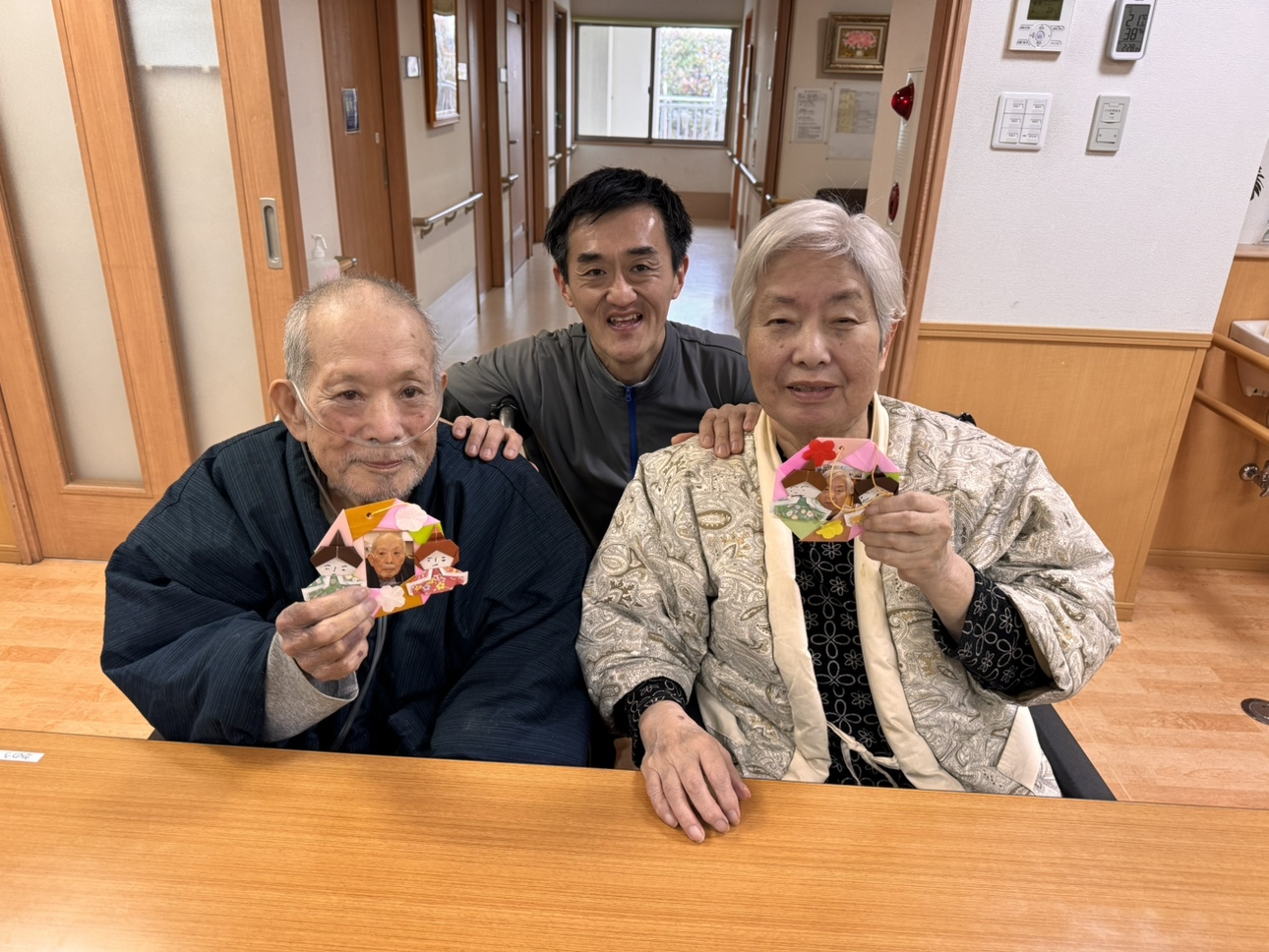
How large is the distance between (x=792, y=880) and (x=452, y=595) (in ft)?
2.15

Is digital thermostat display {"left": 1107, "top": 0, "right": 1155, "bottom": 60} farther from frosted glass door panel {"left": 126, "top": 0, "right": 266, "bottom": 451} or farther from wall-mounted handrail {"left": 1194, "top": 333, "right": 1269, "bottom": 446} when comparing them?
frosted glass door panel {"left": 126, "top": 0, "right": 266, "bottom": 451}

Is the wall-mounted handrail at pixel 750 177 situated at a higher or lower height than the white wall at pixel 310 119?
lower

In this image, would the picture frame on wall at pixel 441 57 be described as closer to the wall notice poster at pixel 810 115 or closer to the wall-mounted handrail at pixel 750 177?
the wall notice poster at pixel 810 115

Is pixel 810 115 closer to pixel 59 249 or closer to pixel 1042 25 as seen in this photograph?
pixel 1042 25

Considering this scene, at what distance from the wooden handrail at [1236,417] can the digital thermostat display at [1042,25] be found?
1.19m

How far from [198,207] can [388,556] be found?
2093 mm

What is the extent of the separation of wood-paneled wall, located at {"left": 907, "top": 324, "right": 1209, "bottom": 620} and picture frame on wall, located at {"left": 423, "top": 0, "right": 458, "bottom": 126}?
3.37m

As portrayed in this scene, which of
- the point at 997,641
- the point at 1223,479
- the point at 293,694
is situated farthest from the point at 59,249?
the point at 1223,479

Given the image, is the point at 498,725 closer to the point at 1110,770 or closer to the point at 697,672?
the point at 697,672

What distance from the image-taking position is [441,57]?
4.80 metres

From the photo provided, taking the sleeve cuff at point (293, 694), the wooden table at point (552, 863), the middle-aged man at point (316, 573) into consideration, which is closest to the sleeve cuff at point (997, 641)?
the wooden table at point (552, 863)

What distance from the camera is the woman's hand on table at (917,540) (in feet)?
3.37

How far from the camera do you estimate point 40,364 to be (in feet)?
8.91

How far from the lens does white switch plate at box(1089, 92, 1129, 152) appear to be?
7.79ft
